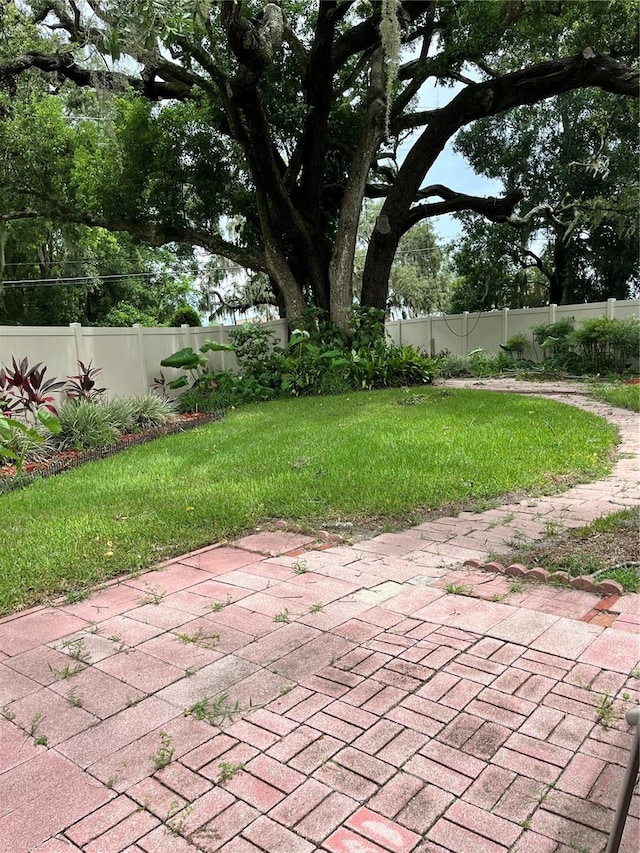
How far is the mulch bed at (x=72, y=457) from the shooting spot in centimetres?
584

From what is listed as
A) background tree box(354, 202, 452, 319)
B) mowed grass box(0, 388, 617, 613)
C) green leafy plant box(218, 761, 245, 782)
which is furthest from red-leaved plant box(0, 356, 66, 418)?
background tree box(354, 202, 452, 319)

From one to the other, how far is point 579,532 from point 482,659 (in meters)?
1.50

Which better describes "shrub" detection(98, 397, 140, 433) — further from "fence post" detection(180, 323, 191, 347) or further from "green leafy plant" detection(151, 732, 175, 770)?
"green leafy plant" detection(151, 732, 175, 770)

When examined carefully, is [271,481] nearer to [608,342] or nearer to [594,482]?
[594,482]

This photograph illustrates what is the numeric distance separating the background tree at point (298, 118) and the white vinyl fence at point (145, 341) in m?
2.13

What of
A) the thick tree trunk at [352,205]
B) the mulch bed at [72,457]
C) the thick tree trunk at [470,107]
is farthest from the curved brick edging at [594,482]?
the mulch bed at [72,457]

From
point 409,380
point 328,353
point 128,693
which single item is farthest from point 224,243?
point 128,693

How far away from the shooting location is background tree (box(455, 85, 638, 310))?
16125mm

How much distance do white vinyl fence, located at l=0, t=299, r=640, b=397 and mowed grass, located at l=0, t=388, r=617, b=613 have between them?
2.35 m

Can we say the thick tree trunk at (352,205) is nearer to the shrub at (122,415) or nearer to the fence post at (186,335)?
the fence post at (186,335)

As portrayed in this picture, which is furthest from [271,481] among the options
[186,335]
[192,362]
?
[186,335]

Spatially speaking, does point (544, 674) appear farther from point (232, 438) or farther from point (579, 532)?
point (232, 438)

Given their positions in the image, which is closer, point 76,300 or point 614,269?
point 614,269

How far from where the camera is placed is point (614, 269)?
18.3m
